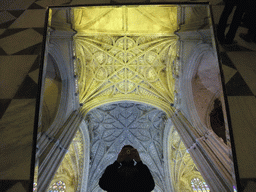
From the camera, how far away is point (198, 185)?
11.5m

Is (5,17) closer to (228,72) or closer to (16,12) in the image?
(16,12)

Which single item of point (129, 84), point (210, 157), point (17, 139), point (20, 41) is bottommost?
point (210, 157)

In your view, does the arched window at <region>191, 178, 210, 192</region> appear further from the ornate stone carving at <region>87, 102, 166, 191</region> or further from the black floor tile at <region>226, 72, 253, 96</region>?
the black floor tile at <region>226, 72, 253, 96</region>

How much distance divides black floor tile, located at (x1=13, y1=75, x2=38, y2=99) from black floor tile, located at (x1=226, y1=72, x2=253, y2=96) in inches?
86.2

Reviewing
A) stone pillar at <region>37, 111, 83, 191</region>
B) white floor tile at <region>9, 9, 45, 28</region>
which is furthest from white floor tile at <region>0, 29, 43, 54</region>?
stone pillar at <region>37, 111, 83, 191</region>

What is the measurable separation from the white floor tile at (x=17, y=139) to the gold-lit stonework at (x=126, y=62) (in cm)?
710

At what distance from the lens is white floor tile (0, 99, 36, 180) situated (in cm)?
155

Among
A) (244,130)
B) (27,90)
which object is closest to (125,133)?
(27,90)

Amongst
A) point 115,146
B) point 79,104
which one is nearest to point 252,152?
point 79,104

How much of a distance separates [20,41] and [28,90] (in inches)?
39.3

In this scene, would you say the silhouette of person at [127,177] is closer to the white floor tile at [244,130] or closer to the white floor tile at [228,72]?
the white floor tile at [244,130]

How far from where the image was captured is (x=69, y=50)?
838 cm

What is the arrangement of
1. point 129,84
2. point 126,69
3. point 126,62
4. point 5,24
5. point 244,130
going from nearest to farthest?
1. point 244,130
2. point 5,24
3. point 126,62
4. point 126,69
5. point 129,84

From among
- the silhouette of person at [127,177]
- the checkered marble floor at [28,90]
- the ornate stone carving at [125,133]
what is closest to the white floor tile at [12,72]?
the checkered marble floor at [28,90]
